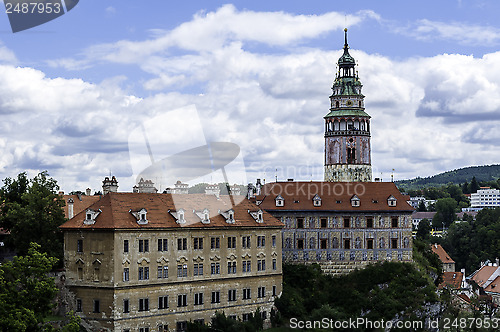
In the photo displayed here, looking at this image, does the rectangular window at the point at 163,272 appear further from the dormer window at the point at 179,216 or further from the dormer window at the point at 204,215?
the dormer window at the point at 204,215

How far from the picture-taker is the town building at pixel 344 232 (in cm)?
9325

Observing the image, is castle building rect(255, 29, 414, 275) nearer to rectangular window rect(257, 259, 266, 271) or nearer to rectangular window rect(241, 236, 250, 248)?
rectangular window rect(257, 259, 266, 271)

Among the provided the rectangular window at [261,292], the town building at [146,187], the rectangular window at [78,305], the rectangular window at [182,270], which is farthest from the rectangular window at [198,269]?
the town building at [146,187]

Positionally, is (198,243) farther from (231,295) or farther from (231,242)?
(231,295)

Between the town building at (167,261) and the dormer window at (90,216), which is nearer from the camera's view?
the town building at (167,261)

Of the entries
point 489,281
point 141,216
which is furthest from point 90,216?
point 489,281

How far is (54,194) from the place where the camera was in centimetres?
8438

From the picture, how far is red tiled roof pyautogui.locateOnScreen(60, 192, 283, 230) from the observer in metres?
72.9

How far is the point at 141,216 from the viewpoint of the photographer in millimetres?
73812

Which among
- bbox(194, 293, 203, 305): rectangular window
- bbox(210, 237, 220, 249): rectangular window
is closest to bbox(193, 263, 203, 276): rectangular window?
bbox(194, 293, 203, 305): rectangular window

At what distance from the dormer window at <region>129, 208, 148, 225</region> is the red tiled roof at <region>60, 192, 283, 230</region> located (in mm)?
262

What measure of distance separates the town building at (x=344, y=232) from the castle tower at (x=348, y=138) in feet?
77.3

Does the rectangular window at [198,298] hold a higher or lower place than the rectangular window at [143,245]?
lower

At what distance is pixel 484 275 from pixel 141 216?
299ft
